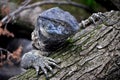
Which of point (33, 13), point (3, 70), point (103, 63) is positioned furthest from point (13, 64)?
point (103, 63)

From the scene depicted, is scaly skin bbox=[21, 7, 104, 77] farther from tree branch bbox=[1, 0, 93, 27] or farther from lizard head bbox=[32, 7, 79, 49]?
tree branch bbox=[1, 0, 93, 27]

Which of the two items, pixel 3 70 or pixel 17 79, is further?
pixel 3 70

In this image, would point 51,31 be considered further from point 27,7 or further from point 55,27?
point 27,7

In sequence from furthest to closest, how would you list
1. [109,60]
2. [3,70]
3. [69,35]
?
[3,70], [69,35], [109,60]

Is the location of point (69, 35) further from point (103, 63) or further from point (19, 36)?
point (19, 36)

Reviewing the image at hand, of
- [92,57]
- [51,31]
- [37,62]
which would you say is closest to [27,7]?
[37,62]

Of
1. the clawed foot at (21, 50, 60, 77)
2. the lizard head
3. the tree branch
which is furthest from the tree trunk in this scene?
the tree branch
